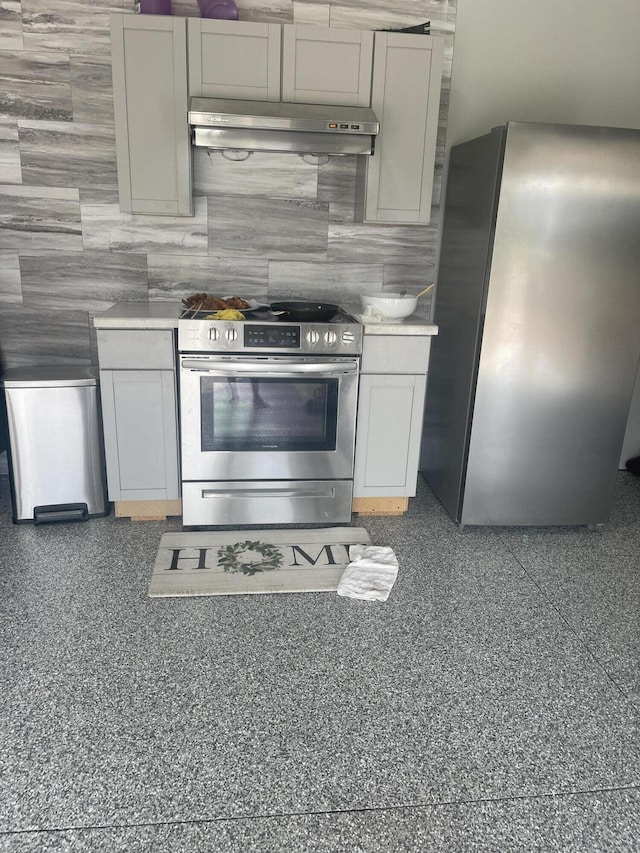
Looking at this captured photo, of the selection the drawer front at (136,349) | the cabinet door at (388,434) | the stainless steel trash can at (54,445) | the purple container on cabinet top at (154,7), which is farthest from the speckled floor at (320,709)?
the purple container on cabinet top at (154,7)

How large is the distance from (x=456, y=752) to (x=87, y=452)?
2.04 meters

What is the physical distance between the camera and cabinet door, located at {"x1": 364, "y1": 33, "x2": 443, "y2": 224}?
2854mm

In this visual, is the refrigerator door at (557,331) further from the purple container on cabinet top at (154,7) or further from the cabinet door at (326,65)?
the purple container on cabinet top at (154,7)

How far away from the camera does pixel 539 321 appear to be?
276 centimetres

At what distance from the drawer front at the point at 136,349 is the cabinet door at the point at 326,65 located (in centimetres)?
122

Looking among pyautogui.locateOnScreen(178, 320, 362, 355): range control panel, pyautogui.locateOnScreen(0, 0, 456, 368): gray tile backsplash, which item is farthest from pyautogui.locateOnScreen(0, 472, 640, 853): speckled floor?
pyautogui.locateOnScreen(0, 0, 456, 368): gray tile backsplash

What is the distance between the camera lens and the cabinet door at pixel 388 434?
296cm

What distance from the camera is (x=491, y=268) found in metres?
2.69

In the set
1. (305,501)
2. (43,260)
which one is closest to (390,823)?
(305,501)

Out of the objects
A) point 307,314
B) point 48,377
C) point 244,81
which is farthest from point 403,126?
point 48,377

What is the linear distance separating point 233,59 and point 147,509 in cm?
206

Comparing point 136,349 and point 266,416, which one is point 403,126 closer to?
point 266,416

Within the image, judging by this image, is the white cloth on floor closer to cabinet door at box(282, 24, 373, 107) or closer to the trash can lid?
the trash can lid

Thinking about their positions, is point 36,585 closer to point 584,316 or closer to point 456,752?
point 456,752
